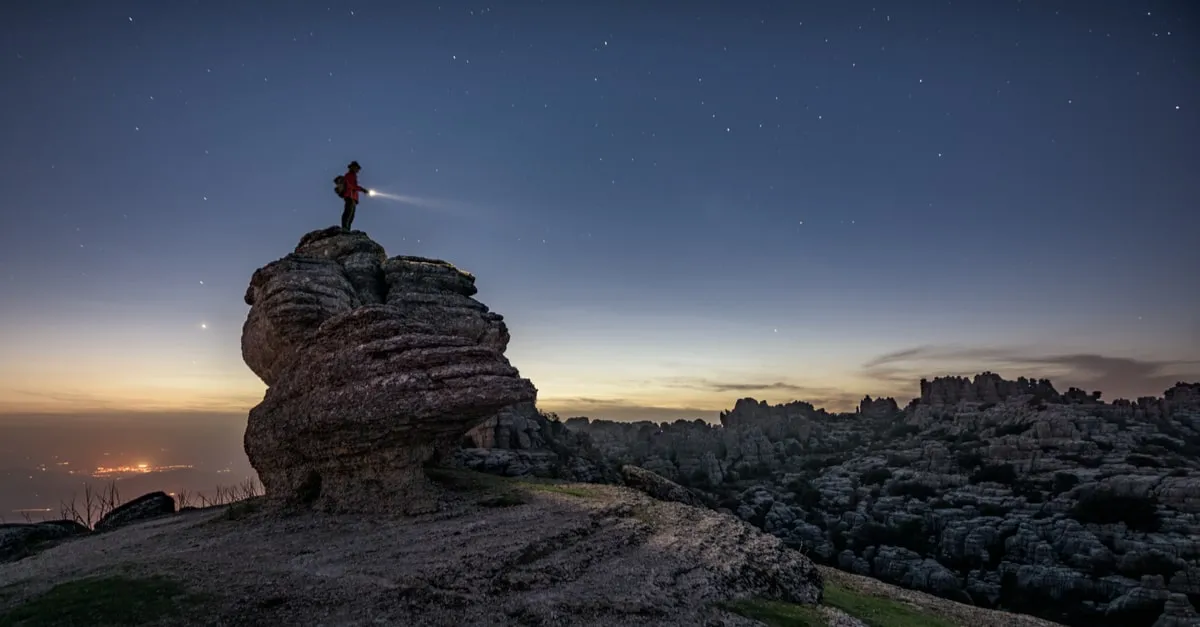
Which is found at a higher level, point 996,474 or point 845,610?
point 845,610

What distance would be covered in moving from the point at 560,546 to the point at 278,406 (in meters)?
21.2

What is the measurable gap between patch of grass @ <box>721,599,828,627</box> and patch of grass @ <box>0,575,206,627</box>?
18.0m

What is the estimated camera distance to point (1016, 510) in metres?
114

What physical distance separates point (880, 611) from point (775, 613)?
12.7 meters

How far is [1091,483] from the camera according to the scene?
118 meters

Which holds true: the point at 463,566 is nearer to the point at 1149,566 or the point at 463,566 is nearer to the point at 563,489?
the point at 563,489

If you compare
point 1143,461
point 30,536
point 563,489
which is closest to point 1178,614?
point 563,489

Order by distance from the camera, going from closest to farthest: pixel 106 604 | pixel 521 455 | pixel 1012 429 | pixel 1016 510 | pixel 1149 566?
pixel 106 604 < pixel 521 455 < pixel 1149 566 < pixel 1016 510 < pixel 1012 429

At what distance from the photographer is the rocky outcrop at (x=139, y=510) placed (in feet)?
131

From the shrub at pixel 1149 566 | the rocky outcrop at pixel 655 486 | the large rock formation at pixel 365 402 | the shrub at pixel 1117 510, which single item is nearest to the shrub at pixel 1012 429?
the shrub at pixel 1117 510

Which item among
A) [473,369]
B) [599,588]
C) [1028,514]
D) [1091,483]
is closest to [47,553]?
[473,369]

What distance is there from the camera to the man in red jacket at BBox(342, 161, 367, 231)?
159 ft

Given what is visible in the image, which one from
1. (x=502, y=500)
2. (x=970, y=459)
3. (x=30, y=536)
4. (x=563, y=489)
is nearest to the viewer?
(x=502, y=500)

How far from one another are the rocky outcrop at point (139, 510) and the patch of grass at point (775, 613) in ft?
138
